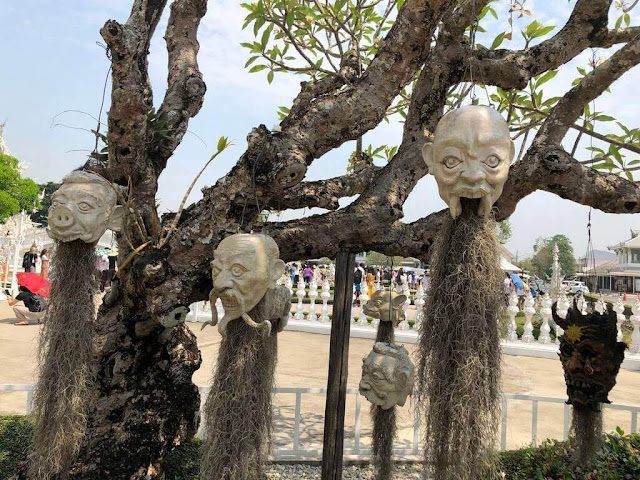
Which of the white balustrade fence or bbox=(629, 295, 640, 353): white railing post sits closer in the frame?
the white balustrade fence

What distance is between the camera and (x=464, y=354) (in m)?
1.65

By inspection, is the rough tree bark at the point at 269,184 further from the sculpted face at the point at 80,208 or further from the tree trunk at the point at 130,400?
the sculpted face at the point at 80,208

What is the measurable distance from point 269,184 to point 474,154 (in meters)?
0.97

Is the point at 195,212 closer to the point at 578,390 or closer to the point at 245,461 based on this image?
the point at 245,461

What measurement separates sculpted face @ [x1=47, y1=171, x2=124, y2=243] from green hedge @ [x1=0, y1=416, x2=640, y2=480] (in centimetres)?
165

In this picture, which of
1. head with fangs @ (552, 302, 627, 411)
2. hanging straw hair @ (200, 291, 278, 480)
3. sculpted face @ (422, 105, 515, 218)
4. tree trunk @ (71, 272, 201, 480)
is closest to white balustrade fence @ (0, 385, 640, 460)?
head with fangs @ (552, 302, 627, 411)

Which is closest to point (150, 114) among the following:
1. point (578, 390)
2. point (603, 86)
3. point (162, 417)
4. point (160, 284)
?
point (160, 284)

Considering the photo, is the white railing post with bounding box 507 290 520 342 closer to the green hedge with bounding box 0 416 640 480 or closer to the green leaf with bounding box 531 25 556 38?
the green hedge with bounding box 0 416 640 480

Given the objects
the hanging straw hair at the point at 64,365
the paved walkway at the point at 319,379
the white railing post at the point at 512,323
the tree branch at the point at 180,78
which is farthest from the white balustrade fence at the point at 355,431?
the white railing post at the point at 512,323

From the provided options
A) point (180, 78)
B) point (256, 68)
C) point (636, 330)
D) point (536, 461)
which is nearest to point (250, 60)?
point (256, 68)

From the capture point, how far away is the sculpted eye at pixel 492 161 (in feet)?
5.32

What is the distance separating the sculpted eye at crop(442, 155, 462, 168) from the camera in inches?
64.7

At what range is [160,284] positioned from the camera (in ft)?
7.17

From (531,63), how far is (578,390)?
1.94 metres
